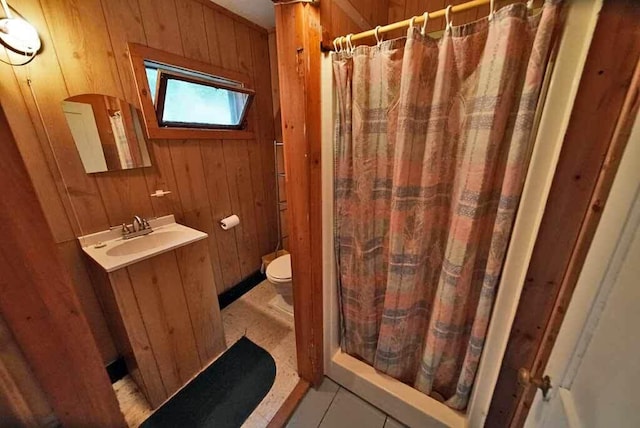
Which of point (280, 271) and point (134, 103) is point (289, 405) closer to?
point (280, 271)

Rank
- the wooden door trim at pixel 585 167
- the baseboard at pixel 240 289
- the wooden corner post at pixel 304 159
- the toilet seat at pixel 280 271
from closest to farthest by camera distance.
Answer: the wooden door trim at pixel 585 167, the wooden corner post at pixel 304 159, the toilet seat at pixel 280 271, the baseboard at pixel 240 289

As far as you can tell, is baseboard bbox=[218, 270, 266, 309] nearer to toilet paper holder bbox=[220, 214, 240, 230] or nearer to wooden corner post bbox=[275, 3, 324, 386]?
toilet paper holder bbox=[220, 214, 240, 230]

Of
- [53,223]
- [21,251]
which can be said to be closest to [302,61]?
[21,251]

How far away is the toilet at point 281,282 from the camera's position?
1877 millimetres

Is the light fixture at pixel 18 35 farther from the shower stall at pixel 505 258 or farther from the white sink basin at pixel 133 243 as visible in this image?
the shower stall at pixel 505 258

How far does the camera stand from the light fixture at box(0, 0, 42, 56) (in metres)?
1.00

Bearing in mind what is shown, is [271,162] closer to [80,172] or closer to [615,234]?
[80,172]

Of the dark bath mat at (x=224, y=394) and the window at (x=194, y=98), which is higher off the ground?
the window at (x=194, y=98)

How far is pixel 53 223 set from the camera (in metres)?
1.23

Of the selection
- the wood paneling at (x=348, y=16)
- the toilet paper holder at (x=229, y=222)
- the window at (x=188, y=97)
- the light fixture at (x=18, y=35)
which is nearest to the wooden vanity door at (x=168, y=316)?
the toilet paper holder at (x=229, y=222)

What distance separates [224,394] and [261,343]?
1.30ft

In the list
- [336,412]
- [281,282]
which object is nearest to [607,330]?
[336,412]

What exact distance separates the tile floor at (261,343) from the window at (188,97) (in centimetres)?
149

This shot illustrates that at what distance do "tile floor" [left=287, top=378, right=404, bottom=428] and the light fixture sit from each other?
2190mm
